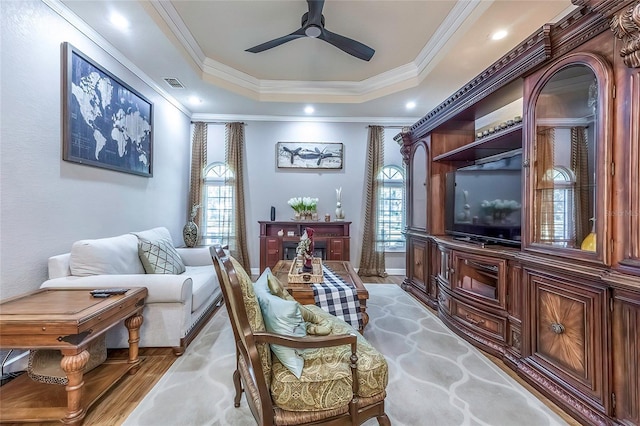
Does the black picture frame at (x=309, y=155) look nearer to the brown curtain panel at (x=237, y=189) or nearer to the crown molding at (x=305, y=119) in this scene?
the crown molding at (x=305, y=119)

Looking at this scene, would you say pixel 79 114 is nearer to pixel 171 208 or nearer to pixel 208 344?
pixel 171 208

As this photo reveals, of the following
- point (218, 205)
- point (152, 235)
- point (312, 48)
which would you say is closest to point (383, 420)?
point (152, 235)

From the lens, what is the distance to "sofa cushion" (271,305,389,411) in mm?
1254

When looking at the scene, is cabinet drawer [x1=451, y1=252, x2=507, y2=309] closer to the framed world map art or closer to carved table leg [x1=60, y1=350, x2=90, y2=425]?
carved table leg [x1=60, y1=350, x2=90, y2=425]

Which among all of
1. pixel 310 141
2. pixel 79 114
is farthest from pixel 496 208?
pixel 79 114

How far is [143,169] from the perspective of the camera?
11.8 feet

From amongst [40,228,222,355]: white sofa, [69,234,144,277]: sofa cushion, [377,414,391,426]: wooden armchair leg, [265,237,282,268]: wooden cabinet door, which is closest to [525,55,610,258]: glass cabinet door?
[377,414,391,426]: wooden armchair leg

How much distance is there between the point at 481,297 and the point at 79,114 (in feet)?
14.0

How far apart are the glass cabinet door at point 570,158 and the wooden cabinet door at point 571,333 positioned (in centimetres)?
25

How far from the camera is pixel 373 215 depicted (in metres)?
5.20

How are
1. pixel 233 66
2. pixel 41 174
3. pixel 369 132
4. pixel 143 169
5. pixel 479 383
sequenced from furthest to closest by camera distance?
pixel 369 132 → pixel 233 66 → pixel 143 169 → pixel 41 174 → pixel 479 383

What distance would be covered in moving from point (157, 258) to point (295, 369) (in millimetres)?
2261

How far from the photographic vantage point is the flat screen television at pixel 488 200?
8.12ft

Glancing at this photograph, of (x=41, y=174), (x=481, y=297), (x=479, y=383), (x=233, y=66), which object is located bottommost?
(x=479, y=383)
